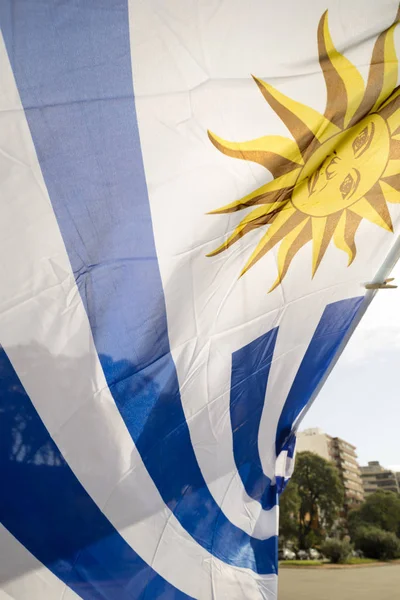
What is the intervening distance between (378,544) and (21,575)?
823 inches

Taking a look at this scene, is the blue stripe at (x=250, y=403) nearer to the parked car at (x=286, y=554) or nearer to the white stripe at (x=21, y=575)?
the white stripe at (x=21, y=575)

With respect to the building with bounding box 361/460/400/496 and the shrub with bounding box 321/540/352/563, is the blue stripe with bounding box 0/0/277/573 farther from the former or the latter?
the building with bounding box 361/460/400/496

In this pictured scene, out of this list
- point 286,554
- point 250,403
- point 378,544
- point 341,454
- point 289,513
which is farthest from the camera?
point 341,454

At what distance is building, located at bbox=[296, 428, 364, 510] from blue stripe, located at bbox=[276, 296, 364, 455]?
3436 cm

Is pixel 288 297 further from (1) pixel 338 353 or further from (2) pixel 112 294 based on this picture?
(2) pixel 112 294

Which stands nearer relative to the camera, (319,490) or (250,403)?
(250,403)

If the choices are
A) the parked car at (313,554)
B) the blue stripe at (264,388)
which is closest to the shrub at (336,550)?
the parked car at (313,554)

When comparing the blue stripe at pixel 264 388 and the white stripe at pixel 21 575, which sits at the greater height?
the blue stripe at pixel 264 388

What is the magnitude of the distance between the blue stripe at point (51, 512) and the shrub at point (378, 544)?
20.5 m

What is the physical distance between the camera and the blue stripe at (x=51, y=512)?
0.88m

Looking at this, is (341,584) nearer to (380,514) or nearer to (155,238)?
(380,514)

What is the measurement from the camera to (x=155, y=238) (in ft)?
3.26

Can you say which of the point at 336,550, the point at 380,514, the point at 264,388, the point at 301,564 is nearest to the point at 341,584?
the point at 301,564

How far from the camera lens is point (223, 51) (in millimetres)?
922
